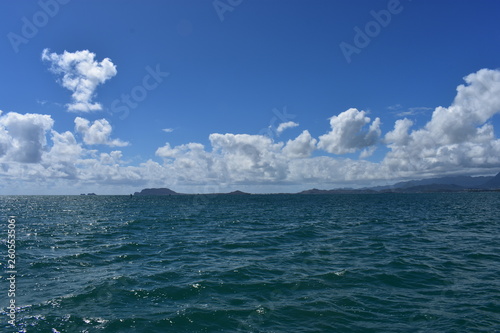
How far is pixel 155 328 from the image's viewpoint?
12.0 m

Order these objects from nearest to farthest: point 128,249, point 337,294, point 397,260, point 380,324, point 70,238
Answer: point 380,324 < point 337,294 < point 397,260 < point 128,249 < point 70,238

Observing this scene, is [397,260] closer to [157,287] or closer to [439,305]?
[439,305]

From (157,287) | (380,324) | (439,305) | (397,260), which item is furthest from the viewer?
(397,260)

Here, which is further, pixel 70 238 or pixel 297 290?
pixel 70 238

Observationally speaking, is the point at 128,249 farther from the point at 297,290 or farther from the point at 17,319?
the point at 297,290

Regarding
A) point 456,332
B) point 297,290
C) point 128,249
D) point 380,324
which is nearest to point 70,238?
point 128,249

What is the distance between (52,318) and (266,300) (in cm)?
989

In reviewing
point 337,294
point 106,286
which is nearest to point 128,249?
point 106,286

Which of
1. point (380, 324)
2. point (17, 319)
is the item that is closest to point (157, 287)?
point (17, 319)

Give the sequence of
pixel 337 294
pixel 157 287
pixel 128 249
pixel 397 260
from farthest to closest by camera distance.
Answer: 1. pixel 128 249
2. pixel 397 260
3. pixel 157 287
4. pixel 337 294

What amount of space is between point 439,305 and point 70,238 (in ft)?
124

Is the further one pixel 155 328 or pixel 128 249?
pixel 128 249

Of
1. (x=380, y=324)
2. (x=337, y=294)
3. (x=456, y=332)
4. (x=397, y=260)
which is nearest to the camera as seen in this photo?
(x=456, y=332)

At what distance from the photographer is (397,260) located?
72.9ft
